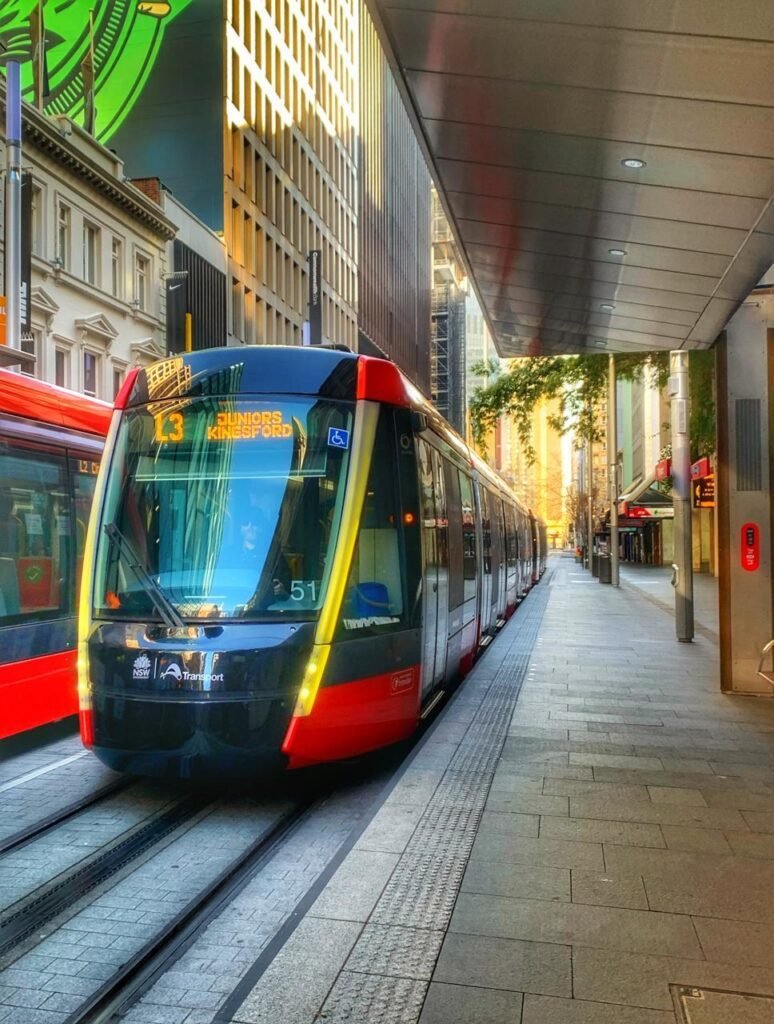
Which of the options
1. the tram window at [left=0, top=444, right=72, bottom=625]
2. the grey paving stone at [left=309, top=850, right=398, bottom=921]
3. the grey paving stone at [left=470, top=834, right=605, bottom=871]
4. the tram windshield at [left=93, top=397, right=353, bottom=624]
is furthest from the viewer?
the tram window at [left=0, top=444, right=72, bottom=625]

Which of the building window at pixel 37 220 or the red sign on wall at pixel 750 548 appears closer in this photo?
the red sign on wall at pixel 750 548

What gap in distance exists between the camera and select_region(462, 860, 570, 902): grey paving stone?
428 cm

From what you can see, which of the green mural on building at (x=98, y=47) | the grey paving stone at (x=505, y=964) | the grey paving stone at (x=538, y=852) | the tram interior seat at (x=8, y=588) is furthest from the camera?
the green mural on building at (x=98, y=47)

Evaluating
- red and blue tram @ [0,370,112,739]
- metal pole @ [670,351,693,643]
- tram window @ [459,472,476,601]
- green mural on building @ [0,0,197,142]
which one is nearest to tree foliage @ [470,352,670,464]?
metal pole @ [670,351,693,643]

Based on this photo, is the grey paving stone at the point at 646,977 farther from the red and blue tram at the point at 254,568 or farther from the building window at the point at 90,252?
the building window at the point at 90,252

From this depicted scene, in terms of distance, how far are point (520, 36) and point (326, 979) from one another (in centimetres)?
488

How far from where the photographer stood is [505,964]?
3578 millimetres

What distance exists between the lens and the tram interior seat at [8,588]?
7.65 m

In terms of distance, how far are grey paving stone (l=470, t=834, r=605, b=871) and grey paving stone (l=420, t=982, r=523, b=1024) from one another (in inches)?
52.7

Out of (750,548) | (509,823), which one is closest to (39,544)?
(509,823)

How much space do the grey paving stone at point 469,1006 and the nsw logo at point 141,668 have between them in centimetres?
309

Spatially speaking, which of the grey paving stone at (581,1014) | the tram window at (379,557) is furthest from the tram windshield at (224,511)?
the grey paving stone at (581,1014)

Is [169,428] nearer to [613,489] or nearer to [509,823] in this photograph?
[509,823]

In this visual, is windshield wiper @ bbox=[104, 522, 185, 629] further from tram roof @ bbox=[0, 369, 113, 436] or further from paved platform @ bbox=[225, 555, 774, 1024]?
tram roof @ bbox=[0, 369, 113, 436]
